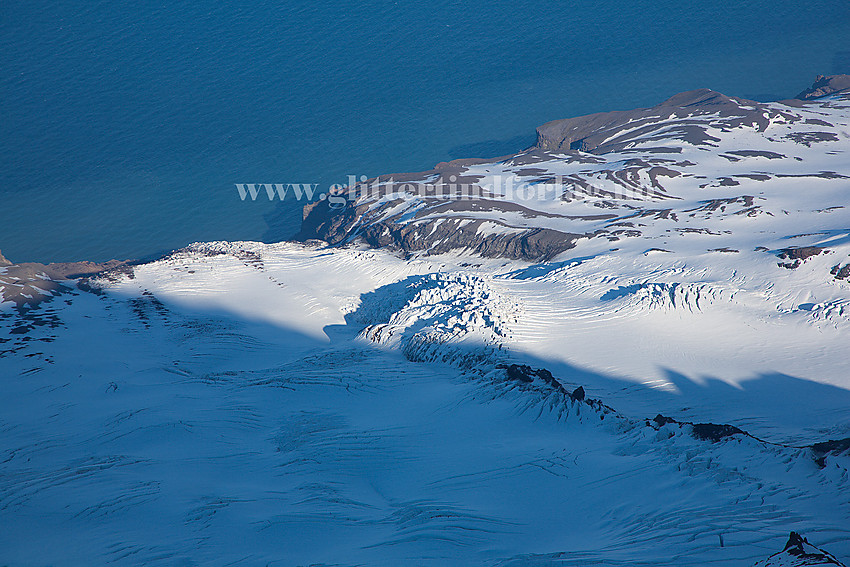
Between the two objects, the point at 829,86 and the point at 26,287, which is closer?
the point at 26,287

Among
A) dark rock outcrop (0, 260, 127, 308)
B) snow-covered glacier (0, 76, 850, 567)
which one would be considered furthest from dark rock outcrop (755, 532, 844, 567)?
dark rock outcrop (0, 260, 127, 308)

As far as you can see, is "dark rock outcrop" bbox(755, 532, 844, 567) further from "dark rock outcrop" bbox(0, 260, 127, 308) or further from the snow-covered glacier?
"dark rock outcrop" bbox(0, 260, 127, 308)

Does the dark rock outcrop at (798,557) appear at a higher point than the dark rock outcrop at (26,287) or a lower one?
lower

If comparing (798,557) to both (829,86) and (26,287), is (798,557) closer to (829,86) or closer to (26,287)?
(26,287)

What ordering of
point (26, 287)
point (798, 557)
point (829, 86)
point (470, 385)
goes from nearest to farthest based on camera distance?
point (798, 557) → point (470, 385) → point (26, 287) → point (829, 86)

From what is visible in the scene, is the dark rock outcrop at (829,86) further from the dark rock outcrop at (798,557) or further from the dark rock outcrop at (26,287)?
the dark rock outcrop at (26,287)

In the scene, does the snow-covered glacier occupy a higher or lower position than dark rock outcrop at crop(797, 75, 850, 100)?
lower

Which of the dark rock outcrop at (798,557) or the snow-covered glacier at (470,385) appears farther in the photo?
the snow-covered glacier at (470,385)

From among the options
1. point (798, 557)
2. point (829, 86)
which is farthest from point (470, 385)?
point (829, 86)

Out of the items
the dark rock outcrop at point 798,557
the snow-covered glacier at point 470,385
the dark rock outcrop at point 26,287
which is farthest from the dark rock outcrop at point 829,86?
the dark rock outcrop at point 26,287
